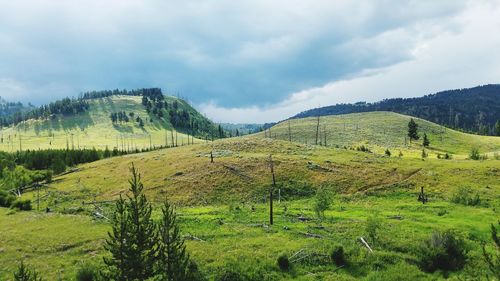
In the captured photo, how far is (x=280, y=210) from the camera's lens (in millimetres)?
57062

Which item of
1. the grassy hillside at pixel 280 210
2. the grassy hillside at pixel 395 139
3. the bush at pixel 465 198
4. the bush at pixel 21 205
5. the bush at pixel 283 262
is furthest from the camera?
the grassy hillside at pixel 395 139

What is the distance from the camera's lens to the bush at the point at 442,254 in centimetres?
3544

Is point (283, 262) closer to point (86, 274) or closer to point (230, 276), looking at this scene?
point (230, 276)

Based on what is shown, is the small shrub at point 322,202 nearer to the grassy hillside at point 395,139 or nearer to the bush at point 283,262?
the bush at point 283,262

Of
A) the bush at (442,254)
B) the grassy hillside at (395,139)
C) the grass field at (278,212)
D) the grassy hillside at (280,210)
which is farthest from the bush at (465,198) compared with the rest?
the grassy hillside at (395,139)

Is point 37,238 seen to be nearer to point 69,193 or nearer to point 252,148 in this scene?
point 69,193

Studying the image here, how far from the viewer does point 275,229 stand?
147 feet

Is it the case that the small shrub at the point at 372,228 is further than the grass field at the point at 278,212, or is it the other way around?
the small shrub at the point at 372,228

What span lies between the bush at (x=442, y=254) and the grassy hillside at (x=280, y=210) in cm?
83

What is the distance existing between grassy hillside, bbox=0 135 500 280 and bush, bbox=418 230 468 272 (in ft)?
2.71

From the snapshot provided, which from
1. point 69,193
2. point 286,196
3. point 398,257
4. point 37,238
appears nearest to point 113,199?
point 69,193

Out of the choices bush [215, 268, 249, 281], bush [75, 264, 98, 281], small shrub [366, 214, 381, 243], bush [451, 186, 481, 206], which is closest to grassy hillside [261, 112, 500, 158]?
bush [451, 186, 481, 206]

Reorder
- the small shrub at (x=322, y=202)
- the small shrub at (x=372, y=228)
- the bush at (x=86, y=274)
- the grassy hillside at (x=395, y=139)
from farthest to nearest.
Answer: the grassy hillside at (x=395, y=139), the small shrub at (x=322, y=202), the small shrub at (x=372, y=228), the bush at (x=86, y=274)

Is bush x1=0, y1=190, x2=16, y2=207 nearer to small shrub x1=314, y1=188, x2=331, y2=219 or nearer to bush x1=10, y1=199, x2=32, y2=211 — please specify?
bush x1=10, y1=199, x2=32, y2=211
